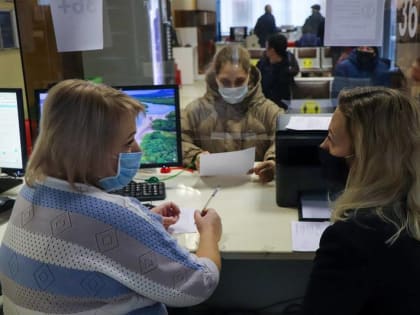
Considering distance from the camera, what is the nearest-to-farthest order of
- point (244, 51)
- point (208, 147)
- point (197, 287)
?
point (197, 287) → point (208, 147) → point (244, 51)

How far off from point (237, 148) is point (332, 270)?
4.84ft

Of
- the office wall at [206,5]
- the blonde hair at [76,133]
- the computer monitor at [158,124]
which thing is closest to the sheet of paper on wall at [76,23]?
the computer monitor at [158,124]

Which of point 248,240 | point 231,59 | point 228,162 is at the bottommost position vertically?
point 248,240

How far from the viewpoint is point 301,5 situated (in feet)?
9.22

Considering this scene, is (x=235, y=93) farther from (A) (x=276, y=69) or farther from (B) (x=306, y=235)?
(B) (x=306, y=235)

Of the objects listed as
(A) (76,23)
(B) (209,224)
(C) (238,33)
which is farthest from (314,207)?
(C) (238,33)

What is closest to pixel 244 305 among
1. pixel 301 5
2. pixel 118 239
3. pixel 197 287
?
pixel 197 287

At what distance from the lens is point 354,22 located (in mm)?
2143

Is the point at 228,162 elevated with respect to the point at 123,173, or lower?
lower

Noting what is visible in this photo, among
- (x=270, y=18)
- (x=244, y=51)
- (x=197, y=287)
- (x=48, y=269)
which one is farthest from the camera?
(x=270, y=18)

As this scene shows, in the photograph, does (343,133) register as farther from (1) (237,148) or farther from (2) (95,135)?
(1) (237,148)

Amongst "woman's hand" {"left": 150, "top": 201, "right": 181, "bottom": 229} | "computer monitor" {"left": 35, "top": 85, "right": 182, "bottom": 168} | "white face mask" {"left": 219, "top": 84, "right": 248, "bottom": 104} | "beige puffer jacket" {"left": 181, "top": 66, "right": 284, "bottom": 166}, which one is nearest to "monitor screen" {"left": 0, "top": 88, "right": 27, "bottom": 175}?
"computer monitor" {"left": 35, "top": 85, "right": 182, "bottom": 168}

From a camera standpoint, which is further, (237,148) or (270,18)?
(270,18)

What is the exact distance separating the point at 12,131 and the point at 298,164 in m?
1.04
